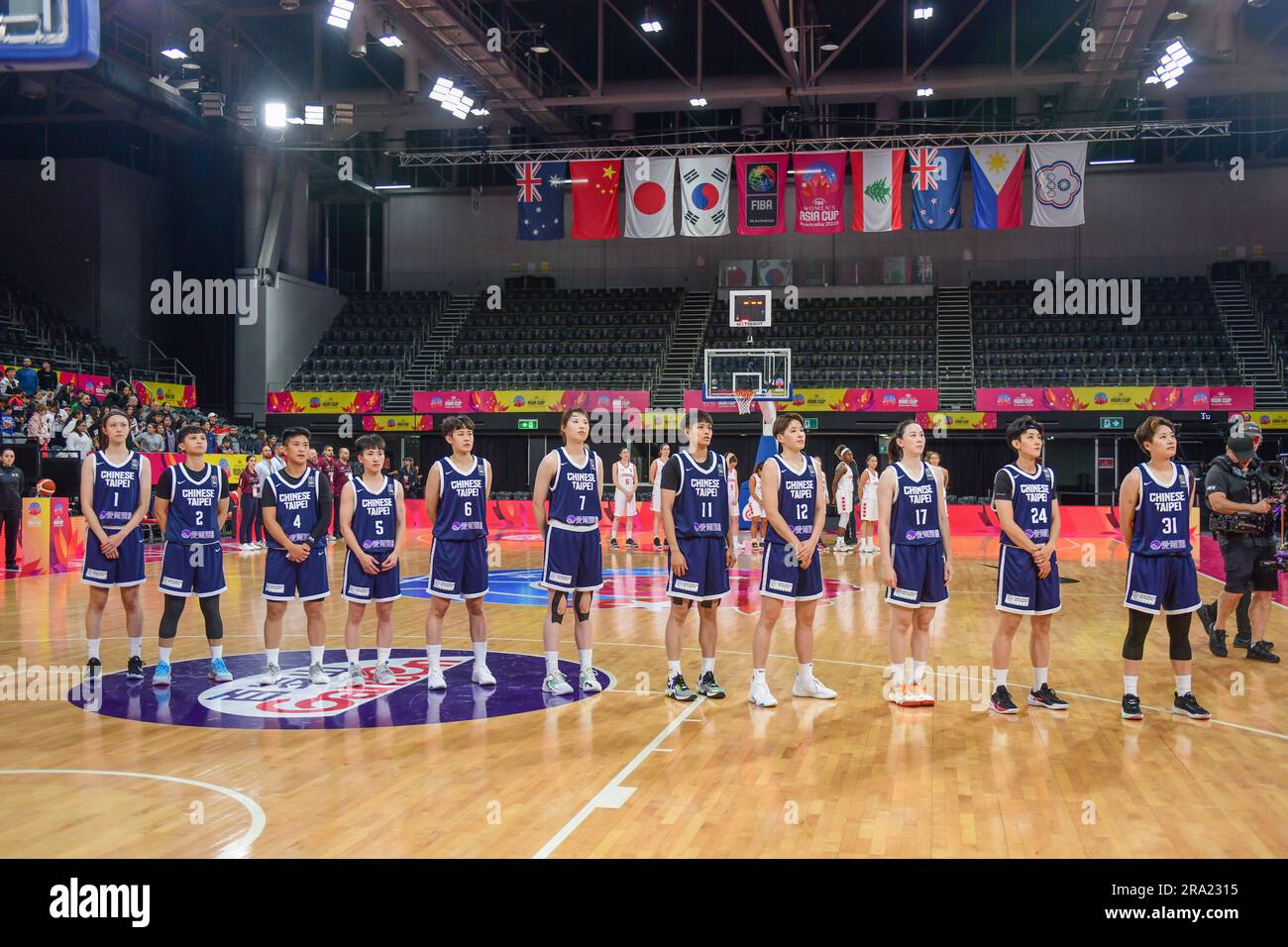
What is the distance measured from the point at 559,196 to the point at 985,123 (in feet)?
37.1

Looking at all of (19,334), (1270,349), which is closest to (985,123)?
(1270,349)

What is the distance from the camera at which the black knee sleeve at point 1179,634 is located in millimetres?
6430

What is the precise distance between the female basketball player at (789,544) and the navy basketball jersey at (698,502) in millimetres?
357

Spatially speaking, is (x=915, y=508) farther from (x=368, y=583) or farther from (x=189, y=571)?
(x=189, y=571)

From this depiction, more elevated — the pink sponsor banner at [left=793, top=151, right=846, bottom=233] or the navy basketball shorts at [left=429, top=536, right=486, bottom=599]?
the pink sponsor banner at [left=793, top=151, right=846, bottom=233]

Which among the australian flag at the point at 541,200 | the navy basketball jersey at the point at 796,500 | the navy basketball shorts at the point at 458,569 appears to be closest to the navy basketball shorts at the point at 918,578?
the navy basketball jersey at the point at 796,500

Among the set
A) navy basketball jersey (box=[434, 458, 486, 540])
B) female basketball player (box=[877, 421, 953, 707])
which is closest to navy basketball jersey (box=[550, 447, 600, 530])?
navy basketball jersey (box=[434, 458, 486, 540])

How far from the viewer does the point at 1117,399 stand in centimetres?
2489

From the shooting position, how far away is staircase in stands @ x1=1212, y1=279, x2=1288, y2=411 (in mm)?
25261

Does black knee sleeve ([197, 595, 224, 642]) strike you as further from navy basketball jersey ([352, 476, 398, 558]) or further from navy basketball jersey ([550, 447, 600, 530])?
navy basketball jersey ([550, 447, 600, 530])

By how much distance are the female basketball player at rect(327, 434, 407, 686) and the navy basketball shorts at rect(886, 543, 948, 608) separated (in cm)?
328

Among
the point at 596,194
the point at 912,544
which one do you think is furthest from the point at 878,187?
the point at 912,544

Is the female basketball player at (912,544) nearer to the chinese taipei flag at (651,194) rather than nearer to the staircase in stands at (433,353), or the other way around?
the chinese taipei flag at (651,194)

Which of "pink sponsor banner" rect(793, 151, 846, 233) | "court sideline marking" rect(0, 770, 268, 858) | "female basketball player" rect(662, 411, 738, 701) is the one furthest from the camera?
"pink sponsor banner" rect(793, 151, 846, 233)
